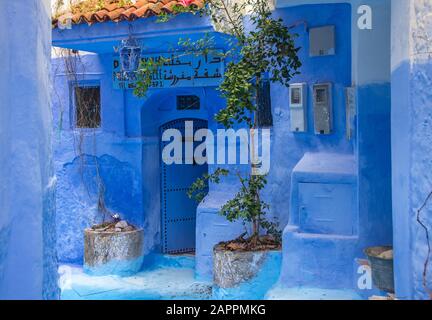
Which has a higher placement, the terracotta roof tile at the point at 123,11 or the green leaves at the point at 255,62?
the terracotta roof tile at the point at 123,11

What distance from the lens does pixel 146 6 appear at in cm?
793

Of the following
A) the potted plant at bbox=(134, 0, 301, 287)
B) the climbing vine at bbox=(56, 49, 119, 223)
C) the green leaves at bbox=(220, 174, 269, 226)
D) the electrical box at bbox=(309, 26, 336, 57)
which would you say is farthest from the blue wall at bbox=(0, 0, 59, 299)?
the climbing vine at bbox=(56, 49, 119, 223)

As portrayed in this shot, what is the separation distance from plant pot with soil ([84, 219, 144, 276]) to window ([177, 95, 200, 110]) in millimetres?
2177

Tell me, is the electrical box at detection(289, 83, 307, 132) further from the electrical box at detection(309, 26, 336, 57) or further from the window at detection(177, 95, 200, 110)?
the window at detection(177, 95, 200, 110)

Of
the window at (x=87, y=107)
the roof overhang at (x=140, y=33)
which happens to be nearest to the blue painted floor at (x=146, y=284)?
the window at (x=87, y=107)

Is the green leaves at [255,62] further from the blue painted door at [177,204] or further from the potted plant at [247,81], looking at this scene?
the blue painted door at [177,204]

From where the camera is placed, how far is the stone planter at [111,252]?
9.16 meters

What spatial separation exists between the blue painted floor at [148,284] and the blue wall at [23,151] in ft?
11.6

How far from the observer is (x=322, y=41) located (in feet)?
25.3

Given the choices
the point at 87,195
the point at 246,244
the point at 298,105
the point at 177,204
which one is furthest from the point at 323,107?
the point at 87,195

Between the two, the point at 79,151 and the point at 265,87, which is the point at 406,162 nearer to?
the point at 265,87

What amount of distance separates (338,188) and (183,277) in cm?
318

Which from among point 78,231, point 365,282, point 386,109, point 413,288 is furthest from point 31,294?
point 78,231

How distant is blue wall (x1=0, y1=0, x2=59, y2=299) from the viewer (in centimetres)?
405
